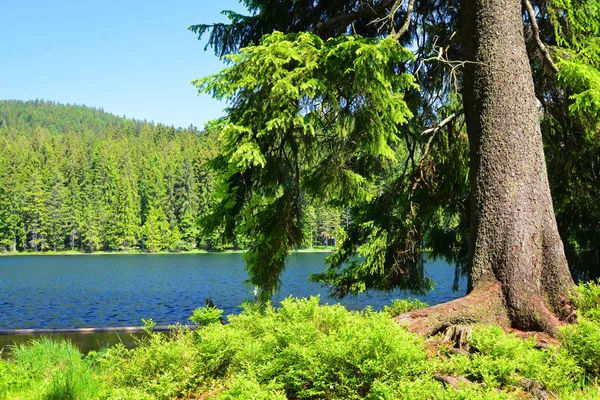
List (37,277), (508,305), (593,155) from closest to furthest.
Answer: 1. (508,305)
2. (593,155)
3. (37,277)

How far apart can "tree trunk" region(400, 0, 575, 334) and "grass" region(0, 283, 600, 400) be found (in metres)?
0.37

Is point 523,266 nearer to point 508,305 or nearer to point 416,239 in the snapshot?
point 508,305

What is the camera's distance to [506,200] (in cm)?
465

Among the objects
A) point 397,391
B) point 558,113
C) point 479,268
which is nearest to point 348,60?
point 479,268

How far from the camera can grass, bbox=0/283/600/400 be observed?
10.1 ft

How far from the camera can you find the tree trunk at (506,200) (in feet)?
14.4

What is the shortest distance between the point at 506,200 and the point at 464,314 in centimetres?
118

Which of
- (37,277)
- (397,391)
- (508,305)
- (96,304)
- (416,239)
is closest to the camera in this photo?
(397,391)

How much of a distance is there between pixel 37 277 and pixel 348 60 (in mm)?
35839

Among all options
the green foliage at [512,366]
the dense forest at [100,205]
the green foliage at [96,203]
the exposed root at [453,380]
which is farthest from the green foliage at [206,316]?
the green foliage at [96,203]

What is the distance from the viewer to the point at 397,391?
2.95m

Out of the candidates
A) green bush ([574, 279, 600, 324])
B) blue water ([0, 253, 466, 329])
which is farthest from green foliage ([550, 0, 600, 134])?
blue water ([0, 253, 466, 329])

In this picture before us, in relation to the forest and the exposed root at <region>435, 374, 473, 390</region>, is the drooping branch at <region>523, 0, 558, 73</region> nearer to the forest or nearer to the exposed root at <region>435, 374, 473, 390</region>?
the forest

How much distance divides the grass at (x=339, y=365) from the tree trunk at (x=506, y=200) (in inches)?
14.4
